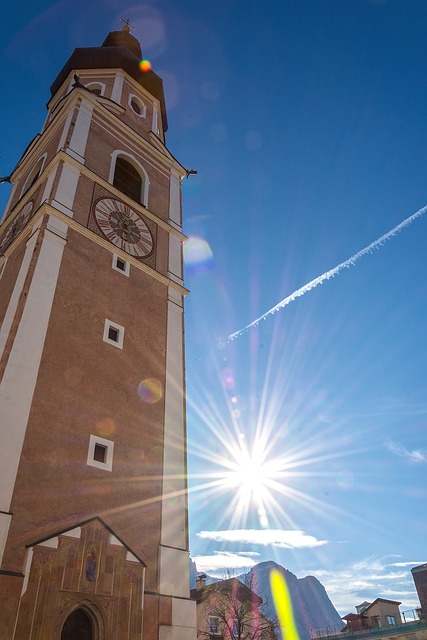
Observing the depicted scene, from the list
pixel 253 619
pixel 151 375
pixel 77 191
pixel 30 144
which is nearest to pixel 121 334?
pixel 151 375

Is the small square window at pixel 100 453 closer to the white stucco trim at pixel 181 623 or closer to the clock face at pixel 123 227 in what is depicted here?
the white stucco trim at pixel 181 623

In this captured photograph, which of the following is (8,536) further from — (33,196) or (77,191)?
(33,196)

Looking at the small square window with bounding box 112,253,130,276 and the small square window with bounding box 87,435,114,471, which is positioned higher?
the small square window with bounding box 112,253,130,276

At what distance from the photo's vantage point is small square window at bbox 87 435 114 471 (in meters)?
11.5

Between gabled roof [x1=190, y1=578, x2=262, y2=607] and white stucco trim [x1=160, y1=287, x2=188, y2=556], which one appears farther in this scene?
gabled roof [x1=190, y1=578, x2=262, y2=607]

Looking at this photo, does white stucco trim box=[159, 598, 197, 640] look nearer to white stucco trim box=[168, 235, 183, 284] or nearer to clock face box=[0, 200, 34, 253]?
white stucco trim box=[168, 235, 183, 284]

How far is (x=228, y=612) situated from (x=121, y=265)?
23900 millimetres

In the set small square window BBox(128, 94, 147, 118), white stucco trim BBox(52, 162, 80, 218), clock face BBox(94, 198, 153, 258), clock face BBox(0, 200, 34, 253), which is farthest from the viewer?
small square window BBox(128, 94, 147, 118)

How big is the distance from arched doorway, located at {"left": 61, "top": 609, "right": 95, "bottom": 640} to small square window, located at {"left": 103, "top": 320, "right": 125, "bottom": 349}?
655cm

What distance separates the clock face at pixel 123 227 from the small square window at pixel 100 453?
6788mm

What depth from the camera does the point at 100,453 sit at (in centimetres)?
1176

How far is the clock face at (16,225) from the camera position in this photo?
1659cm

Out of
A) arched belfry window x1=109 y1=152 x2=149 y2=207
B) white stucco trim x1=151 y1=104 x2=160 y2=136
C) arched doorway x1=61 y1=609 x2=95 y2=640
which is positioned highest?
white stucco trim x1=151 y1=104 x2=160 y2=136

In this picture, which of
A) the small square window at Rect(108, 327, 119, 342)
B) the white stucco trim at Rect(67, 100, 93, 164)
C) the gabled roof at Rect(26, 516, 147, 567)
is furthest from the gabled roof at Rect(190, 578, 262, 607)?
the white stucco trim at Rect(67, 100, 93, 164)
